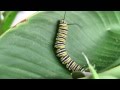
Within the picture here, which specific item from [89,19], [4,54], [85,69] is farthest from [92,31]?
[4,54]
